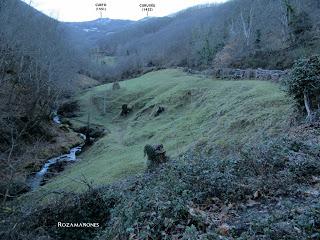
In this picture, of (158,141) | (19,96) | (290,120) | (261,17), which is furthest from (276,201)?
(261,17)

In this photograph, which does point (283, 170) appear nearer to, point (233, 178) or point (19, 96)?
point (233, 178)

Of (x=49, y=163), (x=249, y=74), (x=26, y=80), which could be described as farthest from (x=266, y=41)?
(x=49, y=163)

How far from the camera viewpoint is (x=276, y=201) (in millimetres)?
8516

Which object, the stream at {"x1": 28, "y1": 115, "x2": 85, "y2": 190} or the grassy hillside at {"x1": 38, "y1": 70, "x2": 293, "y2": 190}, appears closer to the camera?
the grassy hillside at {"x1": 38, "y1": 70, "x2": 293, "y2": 190}

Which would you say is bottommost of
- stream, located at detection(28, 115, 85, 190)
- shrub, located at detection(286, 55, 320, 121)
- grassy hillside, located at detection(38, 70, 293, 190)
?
stream, located at detection(28, 115, 85, 190)

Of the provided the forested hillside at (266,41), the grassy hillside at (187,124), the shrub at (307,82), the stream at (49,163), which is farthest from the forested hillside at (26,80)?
the forested hillside at (266,41)

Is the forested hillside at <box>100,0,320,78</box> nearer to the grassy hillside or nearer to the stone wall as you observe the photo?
the stone wall

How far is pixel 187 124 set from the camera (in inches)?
1211

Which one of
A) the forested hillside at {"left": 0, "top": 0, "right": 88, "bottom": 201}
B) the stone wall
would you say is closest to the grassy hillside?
the stone wall

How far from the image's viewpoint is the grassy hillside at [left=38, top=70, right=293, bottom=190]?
21859 mm

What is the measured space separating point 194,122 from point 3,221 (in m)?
22.0

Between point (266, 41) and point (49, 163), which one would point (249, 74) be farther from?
point (266, 41)

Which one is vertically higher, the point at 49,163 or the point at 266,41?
the point at 266,41

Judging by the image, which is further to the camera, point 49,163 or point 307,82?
point 49,163
